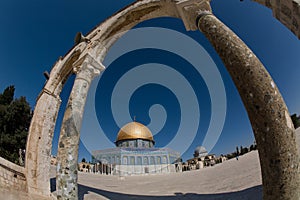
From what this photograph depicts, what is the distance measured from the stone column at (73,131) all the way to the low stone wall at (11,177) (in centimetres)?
249

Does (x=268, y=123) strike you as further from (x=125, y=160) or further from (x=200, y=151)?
(x=200, y=151)

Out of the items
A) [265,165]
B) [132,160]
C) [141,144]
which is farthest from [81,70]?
[141,144]

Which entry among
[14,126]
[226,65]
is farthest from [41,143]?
[14,126]

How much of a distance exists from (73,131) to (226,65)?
13.2ft

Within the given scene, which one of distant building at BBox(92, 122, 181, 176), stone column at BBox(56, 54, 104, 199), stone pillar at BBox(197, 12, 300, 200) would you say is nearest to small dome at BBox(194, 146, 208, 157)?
distant building at BBox(92, 122, 181, 176)

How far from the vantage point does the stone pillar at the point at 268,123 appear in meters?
2.00

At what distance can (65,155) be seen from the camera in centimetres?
493

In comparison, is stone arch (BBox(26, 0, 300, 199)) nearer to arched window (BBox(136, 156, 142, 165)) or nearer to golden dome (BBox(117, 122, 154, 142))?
arched window (BBox(136, 156, 142, 165))

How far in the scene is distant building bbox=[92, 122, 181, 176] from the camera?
38209 mm

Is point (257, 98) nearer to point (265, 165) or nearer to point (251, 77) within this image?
point (251, 77)

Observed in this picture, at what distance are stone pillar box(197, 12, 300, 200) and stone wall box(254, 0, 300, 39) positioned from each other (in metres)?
1.51

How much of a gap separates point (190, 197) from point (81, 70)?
6148mm

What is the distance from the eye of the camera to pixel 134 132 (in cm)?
4597

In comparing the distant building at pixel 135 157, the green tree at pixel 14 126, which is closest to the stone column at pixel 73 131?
the green tree at pixel 14 126
